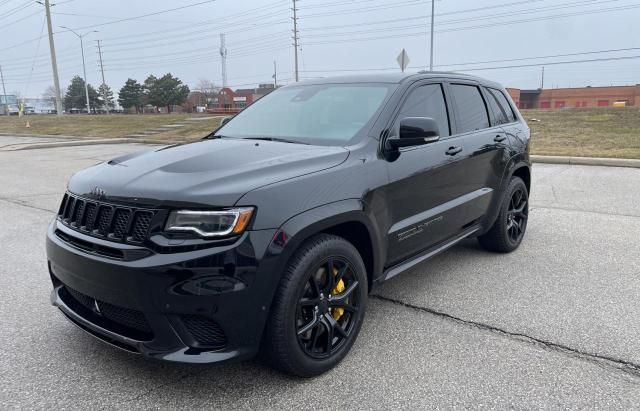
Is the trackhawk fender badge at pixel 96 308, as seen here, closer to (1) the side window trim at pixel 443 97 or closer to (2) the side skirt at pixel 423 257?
(2) the side skirt at pixel 423 257

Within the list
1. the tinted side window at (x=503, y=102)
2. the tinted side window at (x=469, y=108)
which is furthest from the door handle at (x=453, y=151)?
the tinted side window at (x=503, y=102)

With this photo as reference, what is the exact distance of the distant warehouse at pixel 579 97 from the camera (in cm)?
5902

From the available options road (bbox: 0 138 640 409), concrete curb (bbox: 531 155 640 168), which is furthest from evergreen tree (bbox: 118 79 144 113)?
road (bbox: 0 138 640 409)

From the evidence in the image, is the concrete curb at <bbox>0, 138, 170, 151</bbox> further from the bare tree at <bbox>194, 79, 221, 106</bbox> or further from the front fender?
the bare tree at <bbox>194, 79, 221, 106</bbox>

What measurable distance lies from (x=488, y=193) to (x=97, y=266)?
3.39 metres

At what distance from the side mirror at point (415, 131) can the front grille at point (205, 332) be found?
166 centimetres

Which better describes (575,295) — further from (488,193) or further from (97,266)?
(97,266)

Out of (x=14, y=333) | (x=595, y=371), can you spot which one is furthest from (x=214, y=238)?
(x=595, y=371)

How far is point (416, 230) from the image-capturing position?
359 centimetres

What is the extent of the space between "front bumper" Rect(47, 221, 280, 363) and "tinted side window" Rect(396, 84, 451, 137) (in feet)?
5.67

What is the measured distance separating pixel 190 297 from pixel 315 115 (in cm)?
189

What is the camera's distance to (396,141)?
130 inches

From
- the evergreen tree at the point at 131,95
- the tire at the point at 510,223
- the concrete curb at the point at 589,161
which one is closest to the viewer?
the tire at the point at 510,223

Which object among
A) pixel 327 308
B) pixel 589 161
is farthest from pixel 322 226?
pixel 589 161
